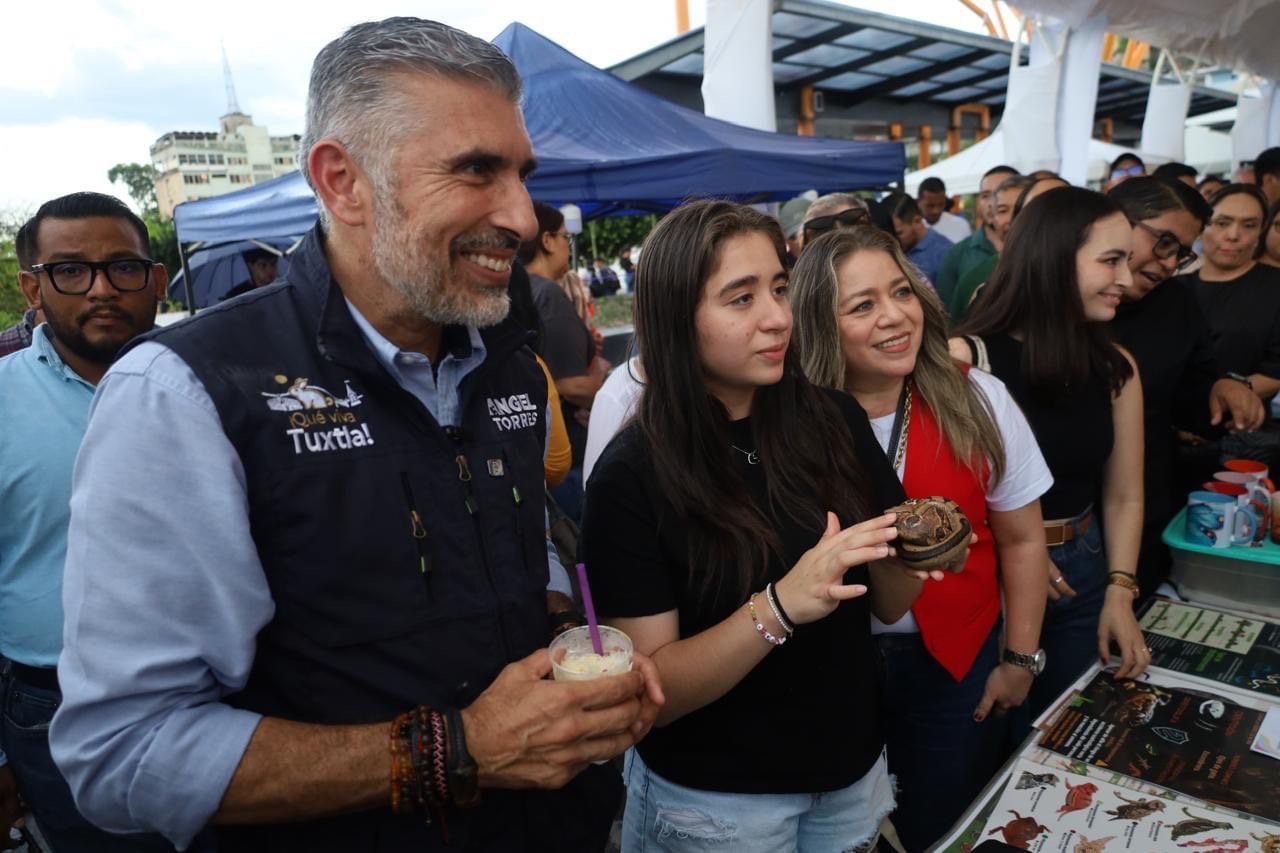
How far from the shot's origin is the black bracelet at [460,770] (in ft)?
3.44

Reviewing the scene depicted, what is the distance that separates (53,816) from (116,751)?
4.63 ft

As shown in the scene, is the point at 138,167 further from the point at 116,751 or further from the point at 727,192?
the point at 116,751

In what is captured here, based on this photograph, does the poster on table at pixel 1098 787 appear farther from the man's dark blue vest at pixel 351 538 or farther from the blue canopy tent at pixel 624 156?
the blue canopy tent at pixel 624 156

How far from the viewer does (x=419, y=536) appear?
3.83 feet

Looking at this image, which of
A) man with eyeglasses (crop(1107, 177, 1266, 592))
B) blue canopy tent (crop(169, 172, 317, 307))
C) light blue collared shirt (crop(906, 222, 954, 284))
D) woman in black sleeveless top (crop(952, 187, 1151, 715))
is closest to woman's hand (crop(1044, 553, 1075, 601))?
woman in black sleeveless top (crop(952, 187, 1151, 715))

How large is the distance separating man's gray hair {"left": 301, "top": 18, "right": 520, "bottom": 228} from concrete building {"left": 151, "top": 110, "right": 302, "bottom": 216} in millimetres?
60510

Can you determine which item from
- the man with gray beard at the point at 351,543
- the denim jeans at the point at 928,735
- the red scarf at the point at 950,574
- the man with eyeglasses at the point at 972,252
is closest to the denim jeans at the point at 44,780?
the man with gray beard at the point at 351,543

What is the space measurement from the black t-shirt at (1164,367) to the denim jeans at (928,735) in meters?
1.12

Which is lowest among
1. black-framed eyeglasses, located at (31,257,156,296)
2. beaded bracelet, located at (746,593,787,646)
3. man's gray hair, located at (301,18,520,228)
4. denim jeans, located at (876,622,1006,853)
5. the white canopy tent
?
denim jeans, located at (876,622,1006,853)

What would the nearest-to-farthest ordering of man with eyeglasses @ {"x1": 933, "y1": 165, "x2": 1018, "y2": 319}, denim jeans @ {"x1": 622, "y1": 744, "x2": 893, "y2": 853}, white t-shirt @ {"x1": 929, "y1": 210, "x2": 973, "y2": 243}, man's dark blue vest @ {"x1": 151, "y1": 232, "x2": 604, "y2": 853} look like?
1. man's dark blue vest @ {"x1": 151, "y1": 232, "x2": 604, "y2": 853}
2. denim jeans @ {"x1": 622, "y1": 744, "x2": 893, "y2": 853}
3. man with eyeglasses @ {"x1": 933, "y1": 165, "x2": 1018, "y2": 319}
4. white t-shirt @ {"x1": 929, "y1": 210, "x2": 973, "y2": 243}

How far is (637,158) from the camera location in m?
5.20

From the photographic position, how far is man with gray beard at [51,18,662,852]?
98 cm

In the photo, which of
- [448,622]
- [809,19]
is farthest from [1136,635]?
[809,19]

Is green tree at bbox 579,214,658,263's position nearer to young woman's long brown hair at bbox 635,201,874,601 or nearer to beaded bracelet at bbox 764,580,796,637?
young woman's long brown hair at bbox 635,201,874,601
